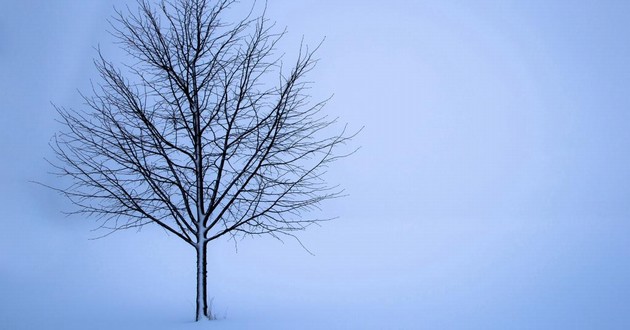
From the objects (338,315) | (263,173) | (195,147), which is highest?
(195,147)

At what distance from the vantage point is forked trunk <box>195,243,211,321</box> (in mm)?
7074

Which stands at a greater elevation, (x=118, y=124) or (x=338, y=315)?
(x=118, y=124)

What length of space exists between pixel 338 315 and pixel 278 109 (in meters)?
3.18

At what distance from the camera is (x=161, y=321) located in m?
7.01

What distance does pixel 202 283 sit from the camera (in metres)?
7.08

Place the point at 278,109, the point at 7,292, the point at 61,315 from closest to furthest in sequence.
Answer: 1. the point at 278,109
2. the point at 61,315
3. the point at 7,292

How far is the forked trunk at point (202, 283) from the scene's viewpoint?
7074 millimetres

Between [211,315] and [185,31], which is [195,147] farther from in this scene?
[211,315]

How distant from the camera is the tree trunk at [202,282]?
279 inches

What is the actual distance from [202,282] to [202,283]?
0.02 meters

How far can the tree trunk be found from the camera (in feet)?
23.2

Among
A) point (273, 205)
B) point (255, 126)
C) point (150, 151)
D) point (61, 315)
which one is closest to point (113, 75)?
point (150, 151)

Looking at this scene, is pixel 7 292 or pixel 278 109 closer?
pixel 278 109

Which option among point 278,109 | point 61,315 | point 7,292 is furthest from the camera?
point 7,292
